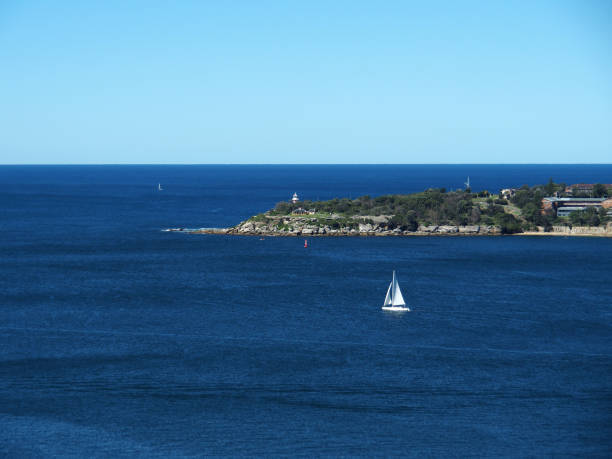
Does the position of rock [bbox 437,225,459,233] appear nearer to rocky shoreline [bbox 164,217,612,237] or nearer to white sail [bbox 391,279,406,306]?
rocky shoreline [bbox 164,217,612,237]

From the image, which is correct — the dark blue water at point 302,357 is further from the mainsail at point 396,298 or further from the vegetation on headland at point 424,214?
the vegetation on headland at point 424,214

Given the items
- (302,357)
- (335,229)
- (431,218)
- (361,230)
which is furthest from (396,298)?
(431,218)

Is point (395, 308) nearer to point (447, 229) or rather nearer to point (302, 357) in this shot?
point (302, 357)

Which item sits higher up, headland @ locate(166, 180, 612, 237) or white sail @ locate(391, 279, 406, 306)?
headland @ locate(166, 180, 612, 237)

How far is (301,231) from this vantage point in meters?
122

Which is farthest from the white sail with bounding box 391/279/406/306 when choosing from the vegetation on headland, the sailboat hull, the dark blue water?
the vegetation on headland

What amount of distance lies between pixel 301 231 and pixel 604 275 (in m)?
51.2

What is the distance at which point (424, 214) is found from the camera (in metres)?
128

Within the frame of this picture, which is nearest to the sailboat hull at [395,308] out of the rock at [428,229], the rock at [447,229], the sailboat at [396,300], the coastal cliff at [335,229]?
the sailboat at [396,300]

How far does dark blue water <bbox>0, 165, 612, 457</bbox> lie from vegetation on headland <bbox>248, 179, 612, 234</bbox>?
2881cm

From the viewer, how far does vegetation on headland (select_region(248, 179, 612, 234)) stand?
124375 millimetres

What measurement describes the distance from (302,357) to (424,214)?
8024 centimetres

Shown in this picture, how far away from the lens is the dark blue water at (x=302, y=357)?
1544 inches

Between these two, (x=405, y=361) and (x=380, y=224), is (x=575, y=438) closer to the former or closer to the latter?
(x=405, y=361)
